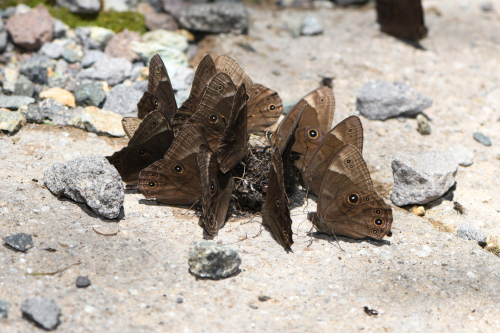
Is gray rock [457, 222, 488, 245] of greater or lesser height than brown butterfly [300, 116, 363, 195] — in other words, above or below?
below

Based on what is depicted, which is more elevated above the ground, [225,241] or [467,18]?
[467,18]

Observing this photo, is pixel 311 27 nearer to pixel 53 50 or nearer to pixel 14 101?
pixel 53 50

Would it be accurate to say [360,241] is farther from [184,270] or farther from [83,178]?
[83,178]

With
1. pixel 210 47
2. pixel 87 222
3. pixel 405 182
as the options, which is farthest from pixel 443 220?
pixel 210 47

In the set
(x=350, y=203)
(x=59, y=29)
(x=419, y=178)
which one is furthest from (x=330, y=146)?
(x=59, y=29)

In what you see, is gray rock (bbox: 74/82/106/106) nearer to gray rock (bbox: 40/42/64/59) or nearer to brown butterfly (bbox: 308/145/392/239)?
gray rock (bbox: 40/42/64/59)

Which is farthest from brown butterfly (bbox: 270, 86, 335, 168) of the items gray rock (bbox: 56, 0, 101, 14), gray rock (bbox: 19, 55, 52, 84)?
gray rock (bbox: 56, 0, 101, 14)
